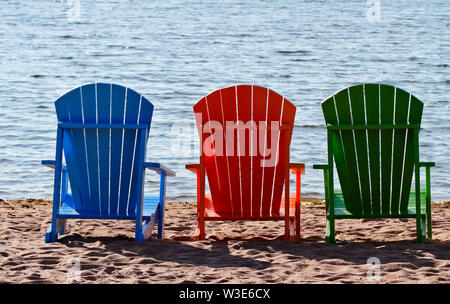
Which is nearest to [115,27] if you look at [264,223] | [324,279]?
[264,223]

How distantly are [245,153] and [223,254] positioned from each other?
0.70 meters

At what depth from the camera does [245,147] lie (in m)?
4.61

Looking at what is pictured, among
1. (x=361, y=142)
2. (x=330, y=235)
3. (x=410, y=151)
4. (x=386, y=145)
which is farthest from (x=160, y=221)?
(x=410, y=151)

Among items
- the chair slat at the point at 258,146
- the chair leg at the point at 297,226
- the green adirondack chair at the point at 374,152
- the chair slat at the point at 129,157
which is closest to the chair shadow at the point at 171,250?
the chair slat at the point at 129,157

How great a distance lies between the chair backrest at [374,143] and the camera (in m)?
4.51

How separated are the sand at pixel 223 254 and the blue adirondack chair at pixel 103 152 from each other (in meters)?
0.21

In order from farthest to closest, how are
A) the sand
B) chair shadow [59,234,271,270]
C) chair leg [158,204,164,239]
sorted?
chair leg [158,204,164,239] → chair shadow [59,234,271,270] → the sand

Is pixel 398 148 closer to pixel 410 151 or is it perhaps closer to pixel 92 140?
pixel 410 151

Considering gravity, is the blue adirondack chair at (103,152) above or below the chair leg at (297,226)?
above

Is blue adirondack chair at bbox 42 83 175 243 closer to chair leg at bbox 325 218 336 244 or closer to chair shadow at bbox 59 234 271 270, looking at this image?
chair shadow at bbox 59 234 271 270

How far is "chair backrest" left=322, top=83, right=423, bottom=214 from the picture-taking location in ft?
14.8

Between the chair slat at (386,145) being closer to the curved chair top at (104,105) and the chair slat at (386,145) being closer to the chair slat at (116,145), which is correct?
the curved chair top at (104,105)

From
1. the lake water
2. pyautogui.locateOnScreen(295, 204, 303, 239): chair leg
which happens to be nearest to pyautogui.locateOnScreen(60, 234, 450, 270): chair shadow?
pyautogui.locateOnScreen(295, 204, 303, 239): chair leg

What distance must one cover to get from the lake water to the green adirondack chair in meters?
2.83
